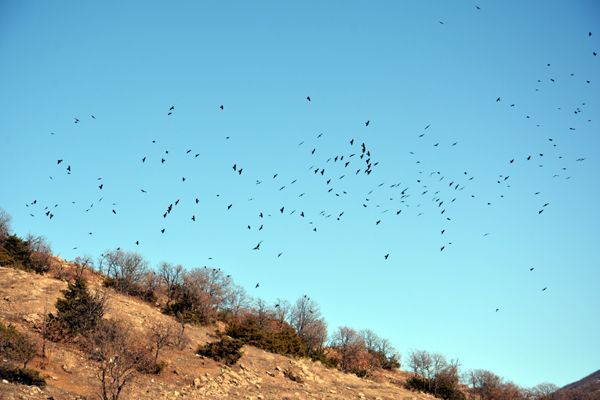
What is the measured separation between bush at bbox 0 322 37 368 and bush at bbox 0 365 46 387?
0.91m

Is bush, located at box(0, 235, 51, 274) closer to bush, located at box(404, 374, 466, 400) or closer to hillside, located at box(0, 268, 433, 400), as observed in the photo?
hillside, located at box(0, 268, 433, 400)

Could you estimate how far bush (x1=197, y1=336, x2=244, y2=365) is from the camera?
3972 cm

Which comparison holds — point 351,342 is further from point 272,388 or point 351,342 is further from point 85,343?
point 85,343

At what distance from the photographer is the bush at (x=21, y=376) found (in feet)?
83.6

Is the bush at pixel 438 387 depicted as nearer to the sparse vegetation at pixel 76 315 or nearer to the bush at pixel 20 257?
the sparse vegetation at pixel 76 315

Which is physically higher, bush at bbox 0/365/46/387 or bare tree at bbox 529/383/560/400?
bare tree at bbox 529/383/560/400

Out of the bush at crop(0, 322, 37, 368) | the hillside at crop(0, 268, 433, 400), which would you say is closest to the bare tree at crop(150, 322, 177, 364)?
the hillside at crop(0, 268, 433, 400)

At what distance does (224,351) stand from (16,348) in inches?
650

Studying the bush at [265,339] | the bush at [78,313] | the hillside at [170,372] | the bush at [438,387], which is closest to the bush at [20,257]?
the hillside at [170,372]

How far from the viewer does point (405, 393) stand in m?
45.1

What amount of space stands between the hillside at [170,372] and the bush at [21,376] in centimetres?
67

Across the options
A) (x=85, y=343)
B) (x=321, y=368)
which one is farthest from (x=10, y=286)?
(x=321, y=368)

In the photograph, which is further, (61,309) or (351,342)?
(351,342)

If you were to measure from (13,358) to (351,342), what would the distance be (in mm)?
56618
